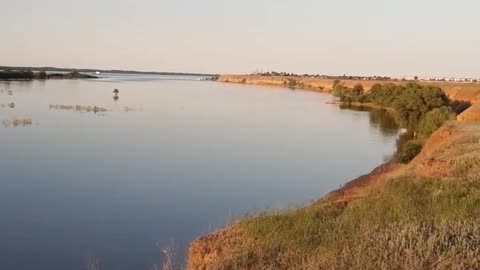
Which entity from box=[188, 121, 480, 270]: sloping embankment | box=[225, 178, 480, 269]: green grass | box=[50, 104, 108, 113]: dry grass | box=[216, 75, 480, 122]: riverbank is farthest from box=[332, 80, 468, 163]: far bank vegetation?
box=[50, 104, 108, 113]: dry grass

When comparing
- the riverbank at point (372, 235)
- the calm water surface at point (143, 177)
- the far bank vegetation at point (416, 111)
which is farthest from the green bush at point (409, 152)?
the riverbank at point (372, 235)

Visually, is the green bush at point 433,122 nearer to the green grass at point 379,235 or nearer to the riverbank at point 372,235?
the riverbank at point 372,235

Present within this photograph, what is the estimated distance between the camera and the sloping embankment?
20.0ft

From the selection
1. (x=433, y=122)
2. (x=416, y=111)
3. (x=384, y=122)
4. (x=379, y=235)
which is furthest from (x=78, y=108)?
(x=379, y=235)

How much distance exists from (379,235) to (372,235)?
0.11m

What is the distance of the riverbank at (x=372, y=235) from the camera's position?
20.0 ft

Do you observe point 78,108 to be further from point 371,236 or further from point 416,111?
point 371,236

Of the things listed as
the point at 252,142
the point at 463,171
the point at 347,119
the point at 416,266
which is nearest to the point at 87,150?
the point at 252,142

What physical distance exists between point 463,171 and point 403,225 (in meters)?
5.87

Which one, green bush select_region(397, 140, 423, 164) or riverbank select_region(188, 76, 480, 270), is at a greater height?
riverbank select_region(188, 76, 480, 270)

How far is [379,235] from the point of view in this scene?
6867 mm

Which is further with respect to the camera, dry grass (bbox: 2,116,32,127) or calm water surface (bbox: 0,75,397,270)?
dry grass (bbox: 2,116,32,127)

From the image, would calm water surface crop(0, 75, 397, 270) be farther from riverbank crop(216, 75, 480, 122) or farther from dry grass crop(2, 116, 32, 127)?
riverbank crop(216, 75, 480, 122)

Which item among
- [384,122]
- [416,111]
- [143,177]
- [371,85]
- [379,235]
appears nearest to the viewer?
[379,235]
